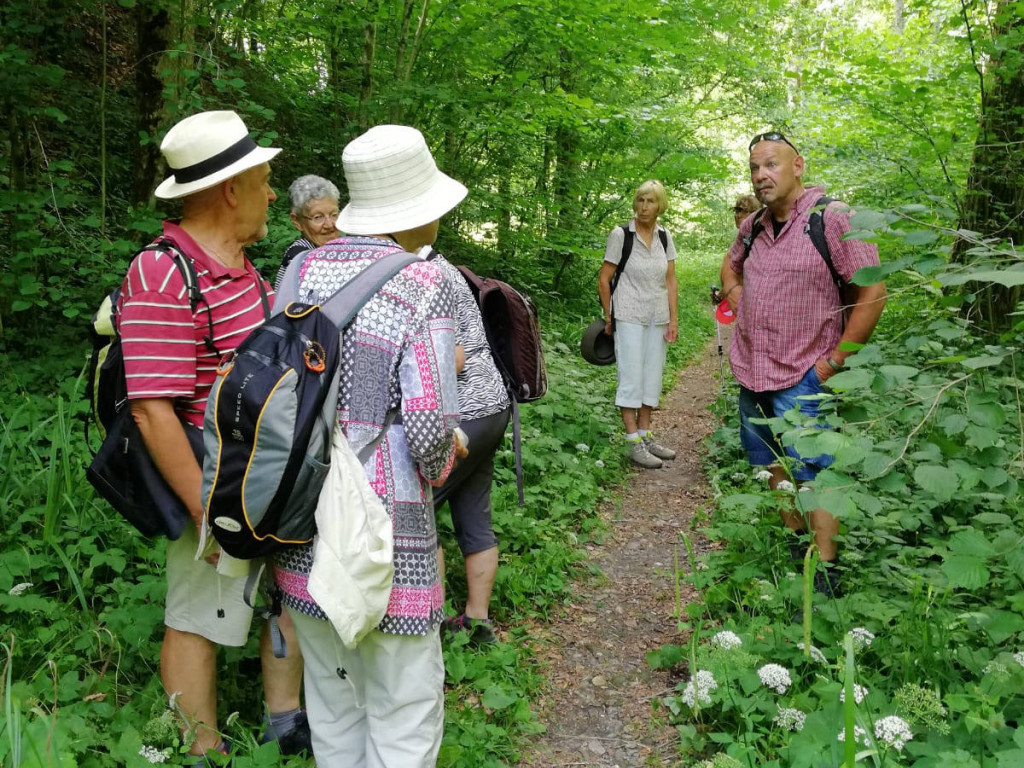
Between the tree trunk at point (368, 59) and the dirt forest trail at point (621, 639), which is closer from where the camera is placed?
the dirt forest trail at point (621, 639)

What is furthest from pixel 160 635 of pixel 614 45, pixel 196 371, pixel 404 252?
pixel 614 45

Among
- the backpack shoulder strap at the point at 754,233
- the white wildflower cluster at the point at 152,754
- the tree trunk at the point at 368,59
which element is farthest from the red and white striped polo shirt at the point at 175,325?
the tree trunk at the point at 368,59

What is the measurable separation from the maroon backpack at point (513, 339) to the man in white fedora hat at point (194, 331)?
3.98ft

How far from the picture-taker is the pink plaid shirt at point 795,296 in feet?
11.7

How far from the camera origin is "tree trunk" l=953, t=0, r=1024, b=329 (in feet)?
17.6

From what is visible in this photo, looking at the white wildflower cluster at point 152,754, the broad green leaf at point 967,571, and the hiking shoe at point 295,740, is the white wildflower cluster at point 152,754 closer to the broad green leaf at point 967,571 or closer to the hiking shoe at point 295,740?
the hiking shoe at point 295,740

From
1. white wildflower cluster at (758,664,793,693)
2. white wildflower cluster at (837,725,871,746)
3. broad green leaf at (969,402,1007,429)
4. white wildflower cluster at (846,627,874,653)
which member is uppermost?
broad green leaf at (969,402,1007,429)

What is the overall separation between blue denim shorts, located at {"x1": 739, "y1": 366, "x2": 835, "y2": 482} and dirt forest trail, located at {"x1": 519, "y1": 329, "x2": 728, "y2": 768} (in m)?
0.90

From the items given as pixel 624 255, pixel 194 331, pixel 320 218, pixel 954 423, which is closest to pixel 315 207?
pixel 320 218

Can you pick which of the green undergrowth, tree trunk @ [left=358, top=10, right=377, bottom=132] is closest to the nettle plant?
the green undergrowth

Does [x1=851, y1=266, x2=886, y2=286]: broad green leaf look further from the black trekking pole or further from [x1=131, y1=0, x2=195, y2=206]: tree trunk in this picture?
[x1=131, y1=0, x2=195, y2=206]: tree trunk

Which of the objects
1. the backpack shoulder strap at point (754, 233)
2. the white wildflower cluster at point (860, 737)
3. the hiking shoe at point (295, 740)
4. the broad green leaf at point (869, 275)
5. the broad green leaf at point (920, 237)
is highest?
the broad green leaf at point (920, 237)

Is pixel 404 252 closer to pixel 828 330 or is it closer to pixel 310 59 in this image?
pixel 828 330

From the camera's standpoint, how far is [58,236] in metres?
6.22
